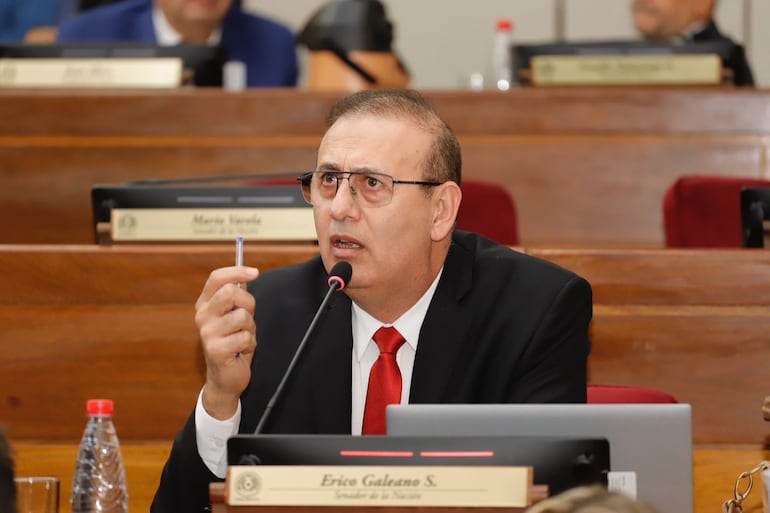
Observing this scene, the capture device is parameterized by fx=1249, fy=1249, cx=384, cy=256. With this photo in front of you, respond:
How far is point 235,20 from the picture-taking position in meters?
4.92

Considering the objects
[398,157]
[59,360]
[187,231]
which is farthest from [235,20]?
[398,157]

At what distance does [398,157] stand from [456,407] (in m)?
0.69

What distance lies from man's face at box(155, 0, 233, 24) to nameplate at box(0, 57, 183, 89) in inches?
25.6

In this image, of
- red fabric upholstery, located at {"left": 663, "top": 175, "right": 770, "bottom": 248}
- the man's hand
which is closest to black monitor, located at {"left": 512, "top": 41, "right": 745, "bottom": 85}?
red fabric upholstery, located at {"left": 663, "top": 175, "right": 770, "bottom": 248}

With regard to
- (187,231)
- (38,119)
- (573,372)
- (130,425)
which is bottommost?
(130,425)

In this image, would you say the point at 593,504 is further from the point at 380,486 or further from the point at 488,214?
the point at 488,214

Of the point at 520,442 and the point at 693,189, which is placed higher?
the point at 693,189

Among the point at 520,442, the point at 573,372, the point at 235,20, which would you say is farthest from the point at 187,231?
the point at 235,20

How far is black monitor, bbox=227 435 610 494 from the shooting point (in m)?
1.39

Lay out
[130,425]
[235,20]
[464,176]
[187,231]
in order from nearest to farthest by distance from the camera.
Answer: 1. [130,425]
2. [187,231]
3. [464,176]
4. [235,20]

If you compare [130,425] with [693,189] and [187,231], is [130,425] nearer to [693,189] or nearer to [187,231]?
[187,231]

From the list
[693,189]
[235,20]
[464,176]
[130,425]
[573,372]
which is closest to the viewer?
[573,372]

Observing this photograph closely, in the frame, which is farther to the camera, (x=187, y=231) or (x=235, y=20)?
(x=235, y=20)

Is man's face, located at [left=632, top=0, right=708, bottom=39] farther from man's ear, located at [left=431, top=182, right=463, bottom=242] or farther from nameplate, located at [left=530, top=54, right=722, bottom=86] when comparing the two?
man's ear, located at [left=431, top=182, right=463, bottom=242]
